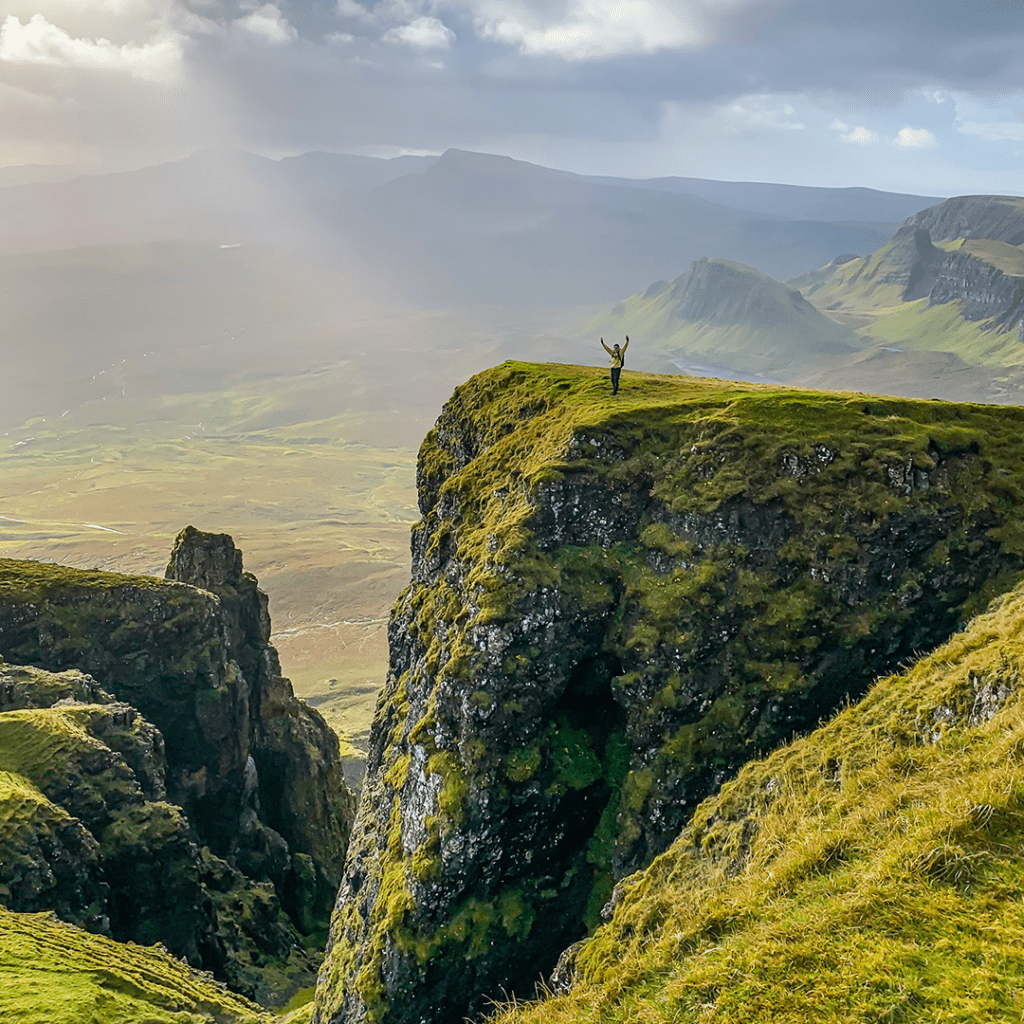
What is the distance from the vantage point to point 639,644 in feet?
140

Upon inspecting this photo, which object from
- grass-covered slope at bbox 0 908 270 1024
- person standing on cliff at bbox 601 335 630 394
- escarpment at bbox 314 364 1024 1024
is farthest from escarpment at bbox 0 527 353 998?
person standing on cliff at bbox 601 335 630 394

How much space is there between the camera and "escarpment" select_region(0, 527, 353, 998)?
5503 cm

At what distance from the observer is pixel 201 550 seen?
9519 centimetres

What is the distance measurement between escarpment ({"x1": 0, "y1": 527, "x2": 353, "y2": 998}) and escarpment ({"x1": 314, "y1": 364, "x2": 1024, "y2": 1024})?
18524 mm

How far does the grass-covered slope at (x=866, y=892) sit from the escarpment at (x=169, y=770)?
130 feet

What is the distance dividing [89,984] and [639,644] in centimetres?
3452

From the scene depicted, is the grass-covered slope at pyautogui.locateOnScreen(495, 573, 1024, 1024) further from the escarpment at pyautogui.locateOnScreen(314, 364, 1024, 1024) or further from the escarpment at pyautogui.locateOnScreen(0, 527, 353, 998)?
the escarpment at pyautogui.locateOnScreen(0, 527, 353, 998)

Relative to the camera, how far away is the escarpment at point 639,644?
133 ft

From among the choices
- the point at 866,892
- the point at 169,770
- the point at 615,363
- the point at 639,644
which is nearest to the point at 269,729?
the point at 169,770

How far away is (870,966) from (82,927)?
53237 mm

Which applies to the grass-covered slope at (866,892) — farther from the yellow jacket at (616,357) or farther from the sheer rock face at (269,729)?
the sheer rock face at (269,729)

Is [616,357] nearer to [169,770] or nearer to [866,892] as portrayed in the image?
[866,892]

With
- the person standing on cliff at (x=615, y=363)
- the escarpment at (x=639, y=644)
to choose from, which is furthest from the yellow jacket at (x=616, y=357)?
the escarpment at (x=639, y=644)

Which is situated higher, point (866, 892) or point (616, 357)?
point (616, 357)
